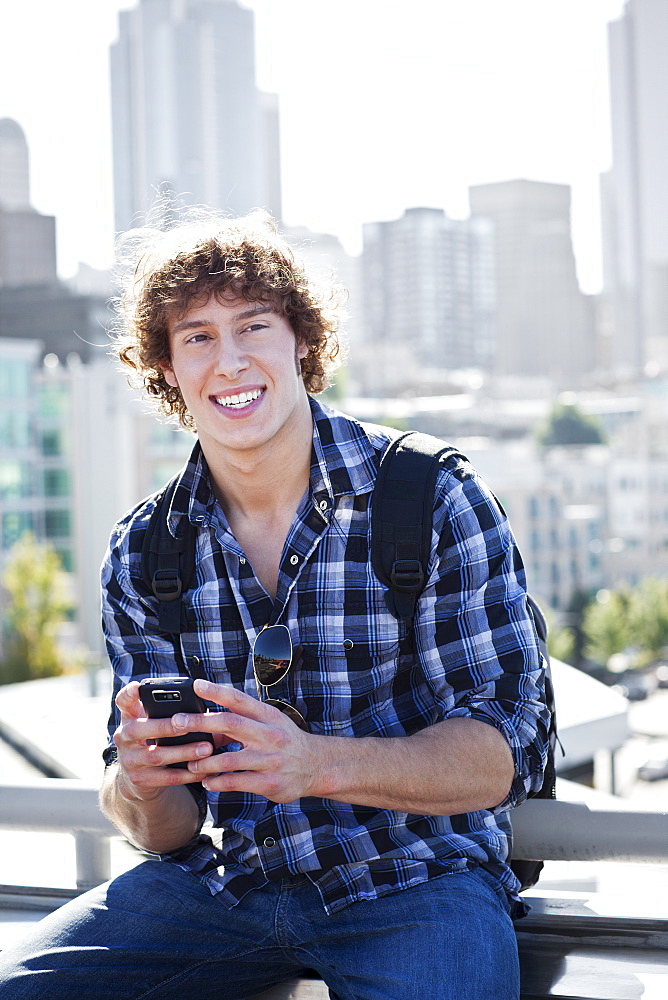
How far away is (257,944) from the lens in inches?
57.2

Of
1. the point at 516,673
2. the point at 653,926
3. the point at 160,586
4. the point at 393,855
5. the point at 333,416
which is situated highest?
the point at 333,416

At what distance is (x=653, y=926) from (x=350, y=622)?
65 centimetres

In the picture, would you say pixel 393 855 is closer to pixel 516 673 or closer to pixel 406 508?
pixel 516 673

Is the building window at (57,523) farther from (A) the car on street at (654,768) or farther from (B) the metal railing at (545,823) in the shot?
(B) the metal railing at (545,823)

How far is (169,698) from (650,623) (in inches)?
1624

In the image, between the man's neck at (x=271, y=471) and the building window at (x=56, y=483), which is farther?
the building window at (x=56, y=483)

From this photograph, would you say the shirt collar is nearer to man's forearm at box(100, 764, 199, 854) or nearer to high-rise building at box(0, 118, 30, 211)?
man's forearm at box(100, 764, 199, 854)

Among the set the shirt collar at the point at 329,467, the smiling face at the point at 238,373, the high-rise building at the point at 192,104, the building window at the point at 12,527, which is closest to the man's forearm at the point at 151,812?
the shirt collar at the point at 329,467

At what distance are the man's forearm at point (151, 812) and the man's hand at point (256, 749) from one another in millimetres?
222

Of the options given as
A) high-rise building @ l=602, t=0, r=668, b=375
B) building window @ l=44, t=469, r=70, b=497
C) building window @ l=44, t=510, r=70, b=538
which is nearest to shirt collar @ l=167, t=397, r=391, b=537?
building window @ l=44, t=469, r=70, b=497

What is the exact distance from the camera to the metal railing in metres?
1.47

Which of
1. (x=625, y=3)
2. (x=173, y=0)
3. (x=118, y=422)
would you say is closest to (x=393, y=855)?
(x=118, y=422)

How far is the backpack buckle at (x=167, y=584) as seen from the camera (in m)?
→ 1.56

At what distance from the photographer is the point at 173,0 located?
68.3 meters
